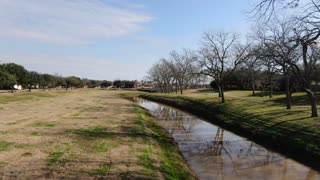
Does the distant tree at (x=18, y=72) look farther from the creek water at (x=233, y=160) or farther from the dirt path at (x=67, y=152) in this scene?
the creek water at (x=233, y=160)

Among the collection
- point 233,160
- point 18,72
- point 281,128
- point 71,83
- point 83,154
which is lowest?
point 233,160

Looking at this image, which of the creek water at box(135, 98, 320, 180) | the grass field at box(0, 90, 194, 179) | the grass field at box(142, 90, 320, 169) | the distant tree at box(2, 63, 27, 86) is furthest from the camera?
the distant tree at box(2, 63, 27, 86)

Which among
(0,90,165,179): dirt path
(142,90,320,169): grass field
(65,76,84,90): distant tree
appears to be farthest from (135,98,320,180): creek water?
(65,76,84,90): distant tree

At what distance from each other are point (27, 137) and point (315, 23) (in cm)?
1800

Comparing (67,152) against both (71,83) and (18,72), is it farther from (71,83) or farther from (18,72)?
(71,83)

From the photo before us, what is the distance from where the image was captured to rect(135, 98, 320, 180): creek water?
757 inches

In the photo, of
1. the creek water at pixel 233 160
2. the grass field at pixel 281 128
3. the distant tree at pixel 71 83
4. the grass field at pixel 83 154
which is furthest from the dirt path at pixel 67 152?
the distant tree at pixel 71 83

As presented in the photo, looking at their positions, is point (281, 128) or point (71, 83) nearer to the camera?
point (281, 128)

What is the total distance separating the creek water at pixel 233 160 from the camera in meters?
19.2

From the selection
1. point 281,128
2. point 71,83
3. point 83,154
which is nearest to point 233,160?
point 83,154

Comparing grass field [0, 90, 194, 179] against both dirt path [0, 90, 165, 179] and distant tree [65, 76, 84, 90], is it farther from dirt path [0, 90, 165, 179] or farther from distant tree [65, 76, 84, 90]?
distant tree [65, 76, 84, 90]

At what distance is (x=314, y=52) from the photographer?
47.8 m

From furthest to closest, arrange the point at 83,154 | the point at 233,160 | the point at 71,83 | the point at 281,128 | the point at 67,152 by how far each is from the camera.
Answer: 1. the point at 71,83
2. the point at 281,128
3. the point at 233,160
4. the point at 67,152
5. the point at 83,154

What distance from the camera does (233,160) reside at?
2248 cm
